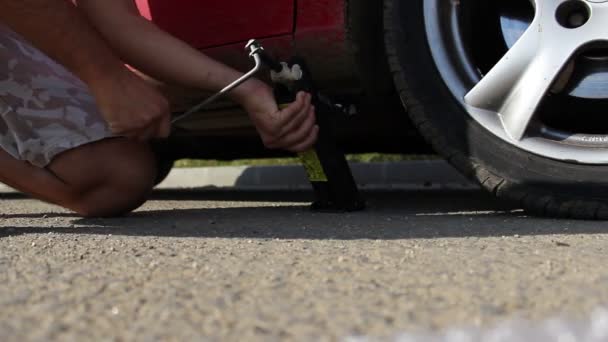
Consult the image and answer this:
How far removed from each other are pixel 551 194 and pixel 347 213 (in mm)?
612

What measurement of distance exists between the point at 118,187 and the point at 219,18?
64 cm

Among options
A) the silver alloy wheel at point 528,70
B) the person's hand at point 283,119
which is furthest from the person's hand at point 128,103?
the silver alloy wheel at point 528,70

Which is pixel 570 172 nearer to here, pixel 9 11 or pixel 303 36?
pixel 303 36

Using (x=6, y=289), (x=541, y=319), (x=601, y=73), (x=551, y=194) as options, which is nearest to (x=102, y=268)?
(x=6, y=289)

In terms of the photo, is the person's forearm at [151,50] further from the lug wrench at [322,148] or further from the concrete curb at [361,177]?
the concrete curb at [361,177]

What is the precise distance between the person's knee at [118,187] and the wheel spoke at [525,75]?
1092 millimetres

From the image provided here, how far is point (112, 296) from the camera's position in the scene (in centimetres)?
97

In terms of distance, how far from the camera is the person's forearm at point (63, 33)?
1.55 meters

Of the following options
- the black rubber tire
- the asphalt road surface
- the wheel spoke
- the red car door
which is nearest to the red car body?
the red car door

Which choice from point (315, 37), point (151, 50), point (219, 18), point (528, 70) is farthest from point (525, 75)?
point (151, 50)

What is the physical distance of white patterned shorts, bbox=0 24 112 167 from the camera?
6.55ft

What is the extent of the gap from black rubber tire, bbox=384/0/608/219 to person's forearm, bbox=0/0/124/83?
0.77 m

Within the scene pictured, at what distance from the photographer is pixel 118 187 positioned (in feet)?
7.07

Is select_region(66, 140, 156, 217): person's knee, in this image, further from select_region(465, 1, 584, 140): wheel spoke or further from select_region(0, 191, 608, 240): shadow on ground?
select_region(465, 1, 584, 140): wheel spoke
